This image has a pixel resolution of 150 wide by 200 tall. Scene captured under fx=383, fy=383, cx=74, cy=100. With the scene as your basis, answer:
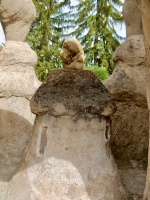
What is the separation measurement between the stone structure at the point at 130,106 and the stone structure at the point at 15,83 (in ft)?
2.80

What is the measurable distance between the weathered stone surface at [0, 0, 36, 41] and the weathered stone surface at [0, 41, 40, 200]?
0.39 feet

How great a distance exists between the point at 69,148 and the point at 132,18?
5.84ft

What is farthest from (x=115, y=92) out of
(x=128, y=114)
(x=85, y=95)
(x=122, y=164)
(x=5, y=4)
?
(x=5, y=4)

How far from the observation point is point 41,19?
1041 centimetres

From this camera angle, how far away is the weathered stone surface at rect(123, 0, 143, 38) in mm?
3795

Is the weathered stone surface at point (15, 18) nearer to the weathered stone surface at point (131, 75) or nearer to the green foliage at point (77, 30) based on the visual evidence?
the weathered stone surface at point (131, 75)

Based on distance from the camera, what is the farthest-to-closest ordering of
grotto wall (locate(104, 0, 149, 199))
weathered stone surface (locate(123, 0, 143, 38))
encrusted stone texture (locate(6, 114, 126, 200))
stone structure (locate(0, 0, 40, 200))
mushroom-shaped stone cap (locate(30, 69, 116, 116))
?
weathered stone surface (locate(123, 0, 143, 38)) < stone structure (locate(0, 0, 40, 200)) < grotto wall (locate(104, 0, 149, 199)) < mushroom-shaped stone cap (locate(30, 69, 116, 116)) < encrusted stone texture (locate(6, 114, 126, 200))

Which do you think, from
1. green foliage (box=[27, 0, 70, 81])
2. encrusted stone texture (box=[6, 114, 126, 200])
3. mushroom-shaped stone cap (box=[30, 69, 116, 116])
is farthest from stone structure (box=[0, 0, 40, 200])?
green foliage (box=[27, 0, 70, 81])

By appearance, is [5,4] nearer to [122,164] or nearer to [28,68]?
[28,68]

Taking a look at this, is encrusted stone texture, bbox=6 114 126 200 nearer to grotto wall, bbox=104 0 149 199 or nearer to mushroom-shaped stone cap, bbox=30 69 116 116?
mushroom-shaped stone cap, bbox=30 69 116 116

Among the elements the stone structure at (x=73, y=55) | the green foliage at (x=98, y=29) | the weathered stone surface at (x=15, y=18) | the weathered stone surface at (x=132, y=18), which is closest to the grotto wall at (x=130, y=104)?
the weathered stone surface at (x=132, y=18)

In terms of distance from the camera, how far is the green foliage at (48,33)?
387 inches

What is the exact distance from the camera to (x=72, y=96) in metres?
2.71

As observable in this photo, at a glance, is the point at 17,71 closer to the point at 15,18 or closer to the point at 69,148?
the point at 15,18
